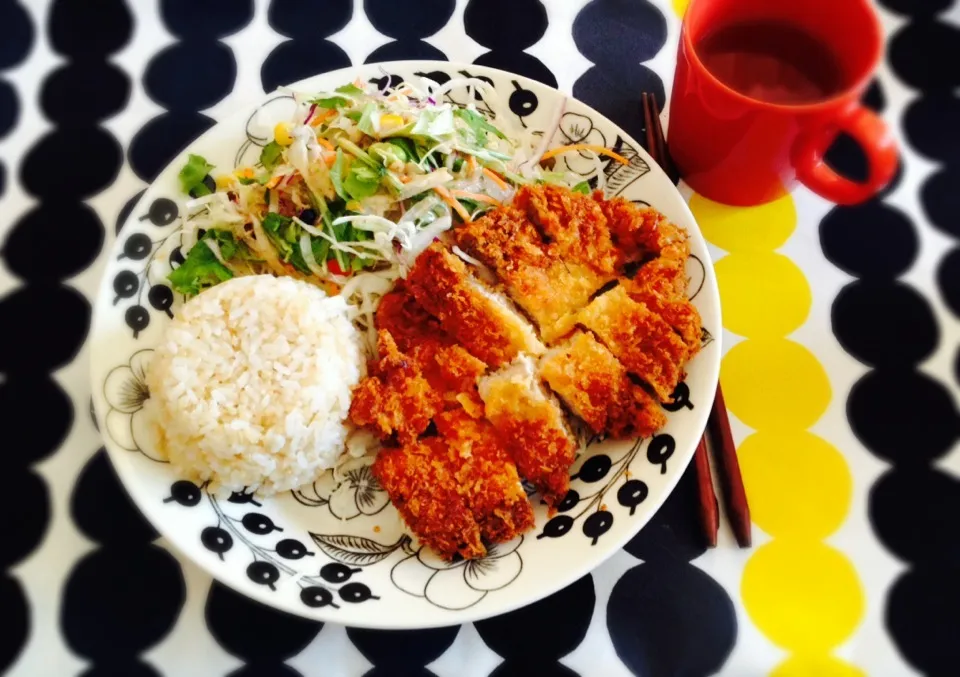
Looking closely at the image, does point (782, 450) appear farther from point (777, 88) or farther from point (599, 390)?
point (777, 88)

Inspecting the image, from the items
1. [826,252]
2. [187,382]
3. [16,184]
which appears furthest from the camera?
[16,184]

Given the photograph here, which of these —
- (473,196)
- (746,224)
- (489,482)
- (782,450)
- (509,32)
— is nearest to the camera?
(489,482)

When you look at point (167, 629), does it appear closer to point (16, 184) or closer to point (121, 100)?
point (16, 184)

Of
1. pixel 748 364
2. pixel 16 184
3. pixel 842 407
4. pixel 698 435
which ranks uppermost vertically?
pixel 16 184

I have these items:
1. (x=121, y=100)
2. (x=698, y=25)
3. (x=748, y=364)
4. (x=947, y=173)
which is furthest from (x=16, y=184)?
(x=947, y=173)

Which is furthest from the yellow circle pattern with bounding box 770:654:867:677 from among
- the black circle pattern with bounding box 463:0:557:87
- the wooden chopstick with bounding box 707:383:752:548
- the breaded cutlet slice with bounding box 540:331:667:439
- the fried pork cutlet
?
the black circle pattern with bounding box 463:0:557:87

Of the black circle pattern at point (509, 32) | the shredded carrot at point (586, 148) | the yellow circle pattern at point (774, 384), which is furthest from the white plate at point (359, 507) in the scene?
the black circle pattern at point (509, 32)

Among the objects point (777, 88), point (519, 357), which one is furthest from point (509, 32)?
point (519, 357)
